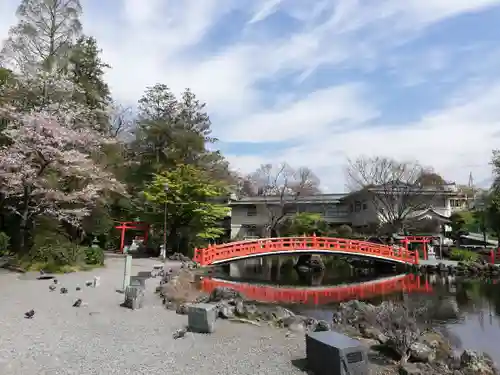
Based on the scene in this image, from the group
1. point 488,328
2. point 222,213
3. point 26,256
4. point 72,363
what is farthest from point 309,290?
point 72,363

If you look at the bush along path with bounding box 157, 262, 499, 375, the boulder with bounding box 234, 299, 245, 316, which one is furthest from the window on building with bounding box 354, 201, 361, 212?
the boulder with bounding box 234, 299, 245, 316

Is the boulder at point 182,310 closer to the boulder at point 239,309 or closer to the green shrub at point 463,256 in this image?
the boulder at point 239,309

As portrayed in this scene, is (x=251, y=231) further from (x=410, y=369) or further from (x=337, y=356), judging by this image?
(x=337, y=356)

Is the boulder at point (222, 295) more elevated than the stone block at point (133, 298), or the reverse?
the stone block at point (133, 298)

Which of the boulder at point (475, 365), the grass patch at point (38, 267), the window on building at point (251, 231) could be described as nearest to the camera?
the boulder at point (475, 365)

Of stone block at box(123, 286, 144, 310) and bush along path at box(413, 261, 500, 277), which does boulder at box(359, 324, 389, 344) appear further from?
bush along path at box(413, 261, 500, 277)

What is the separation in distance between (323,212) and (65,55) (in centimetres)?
2620

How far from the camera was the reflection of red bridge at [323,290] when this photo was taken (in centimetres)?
1551

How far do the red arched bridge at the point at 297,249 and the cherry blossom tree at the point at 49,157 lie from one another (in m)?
6.83

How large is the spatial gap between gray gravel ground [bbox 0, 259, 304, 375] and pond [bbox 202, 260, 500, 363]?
17.6ft

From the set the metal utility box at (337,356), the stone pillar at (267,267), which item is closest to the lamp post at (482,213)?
the stone pillar at (267,267)

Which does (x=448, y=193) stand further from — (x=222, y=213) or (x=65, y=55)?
(x=65, y=55)

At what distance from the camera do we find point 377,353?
693cm

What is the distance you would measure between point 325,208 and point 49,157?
27680mm
